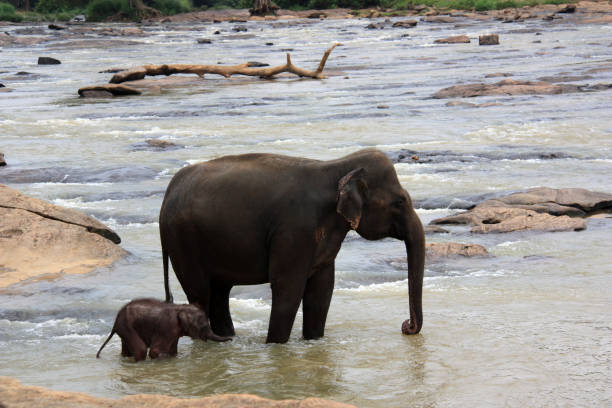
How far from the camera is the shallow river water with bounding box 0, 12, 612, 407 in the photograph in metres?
5.91

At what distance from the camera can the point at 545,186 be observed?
13.0 m

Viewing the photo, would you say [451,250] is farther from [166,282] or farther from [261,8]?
[261,8]

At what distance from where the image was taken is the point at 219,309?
6859mm

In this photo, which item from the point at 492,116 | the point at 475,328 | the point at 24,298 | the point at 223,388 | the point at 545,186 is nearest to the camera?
the point at 223,388

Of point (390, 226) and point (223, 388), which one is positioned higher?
point (390, 226)

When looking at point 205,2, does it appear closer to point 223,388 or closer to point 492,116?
point 492,116

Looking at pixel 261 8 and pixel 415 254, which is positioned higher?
pixel 415 254

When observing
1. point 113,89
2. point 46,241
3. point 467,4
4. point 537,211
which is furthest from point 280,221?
point 467,4

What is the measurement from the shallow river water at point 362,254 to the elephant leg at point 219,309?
0.58 feet

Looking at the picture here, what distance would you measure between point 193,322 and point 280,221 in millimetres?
828

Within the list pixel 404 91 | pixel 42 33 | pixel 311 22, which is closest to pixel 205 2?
pixel 311 22

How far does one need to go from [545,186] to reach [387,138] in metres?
5.38

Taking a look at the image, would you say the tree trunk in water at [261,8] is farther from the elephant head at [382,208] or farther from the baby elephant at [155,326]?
the baby elephant at [155,326]

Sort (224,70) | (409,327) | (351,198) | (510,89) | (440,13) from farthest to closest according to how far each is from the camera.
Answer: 1. (440,13)
2. (224,70)
3. (510,89)
4. (409,327)
5. (351,198)
